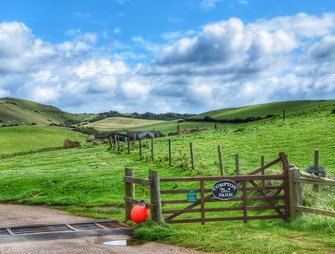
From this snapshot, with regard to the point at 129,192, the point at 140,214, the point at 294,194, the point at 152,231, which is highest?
the point at 129,192

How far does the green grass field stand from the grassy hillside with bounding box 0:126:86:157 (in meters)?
43.6

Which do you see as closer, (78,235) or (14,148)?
(78,235)

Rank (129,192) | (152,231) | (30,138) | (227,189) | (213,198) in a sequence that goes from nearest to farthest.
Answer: (152,231) < (227,189) < (213,198) < (129,192) < (30,138)

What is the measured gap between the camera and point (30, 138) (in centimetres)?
11488

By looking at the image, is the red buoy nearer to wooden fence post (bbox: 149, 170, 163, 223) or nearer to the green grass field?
wooden fence post (bbox: 149, 170, 163, 223)

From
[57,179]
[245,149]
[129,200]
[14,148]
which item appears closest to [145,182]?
[129,200]

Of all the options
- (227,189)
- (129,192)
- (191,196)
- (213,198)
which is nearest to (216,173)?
(129,192)

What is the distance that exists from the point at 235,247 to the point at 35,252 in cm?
547

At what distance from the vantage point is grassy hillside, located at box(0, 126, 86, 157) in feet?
339

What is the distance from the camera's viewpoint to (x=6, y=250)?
51.1 feet

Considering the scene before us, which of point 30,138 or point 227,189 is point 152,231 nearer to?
point 227,189

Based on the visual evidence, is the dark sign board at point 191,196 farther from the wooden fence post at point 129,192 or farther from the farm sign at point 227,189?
the wooden fence post at point 129,192

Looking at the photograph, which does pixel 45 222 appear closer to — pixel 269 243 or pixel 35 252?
pixel 35 252

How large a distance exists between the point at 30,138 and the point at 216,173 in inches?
3451
